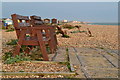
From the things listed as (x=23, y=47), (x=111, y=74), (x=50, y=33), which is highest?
(x=50, y=33)

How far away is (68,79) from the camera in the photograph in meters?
3.41

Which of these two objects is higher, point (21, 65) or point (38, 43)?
point (38, 43)

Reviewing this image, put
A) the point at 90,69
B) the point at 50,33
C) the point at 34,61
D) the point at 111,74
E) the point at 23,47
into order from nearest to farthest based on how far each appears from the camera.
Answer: the point at 111,74
the point at 90,69
the point at 34,61
the point at 23,47
the point at 50,33

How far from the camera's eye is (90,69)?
13.5 ft

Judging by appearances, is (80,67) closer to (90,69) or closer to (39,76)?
(90,69)

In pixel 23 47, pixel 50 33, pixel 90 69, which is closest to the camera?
pixel 90 69

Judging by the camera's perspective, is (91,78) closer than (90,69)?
Yes

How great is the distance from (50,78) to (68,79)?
1.15ft

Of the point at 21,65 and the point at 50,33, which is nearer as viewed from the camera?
the point at 21,65

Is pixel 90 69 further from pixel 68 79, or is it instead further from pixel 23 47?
pixel 23 47

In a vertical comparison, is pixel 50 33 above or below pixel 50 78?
above

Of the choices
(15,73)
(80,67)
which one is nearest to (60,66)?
(80,67)

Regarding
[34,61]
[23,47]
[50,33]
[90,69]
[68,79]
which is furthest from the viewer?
[50,33]

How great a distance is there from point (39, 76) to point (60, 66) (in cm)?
86
